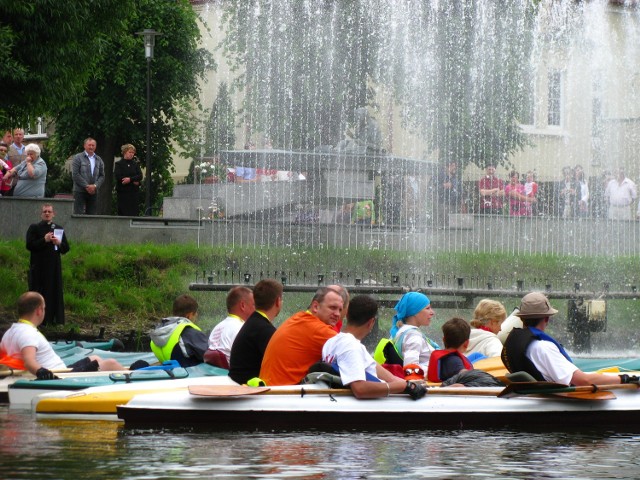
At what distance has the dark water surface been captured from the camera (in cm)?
1108

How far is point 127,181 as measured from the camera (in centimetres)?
3055

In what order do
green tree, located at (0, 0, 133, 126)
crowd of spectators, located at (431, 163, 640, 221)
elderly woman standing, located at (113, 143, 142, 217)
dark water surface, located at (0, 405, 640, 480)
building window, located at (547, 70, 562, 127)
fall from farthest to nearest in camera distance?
building window, located at (547, 70, 562, 127) → elderly woman standing, located at (113, 143, 142, 217) → crowd of spectators, located at (431, 163, 640, 221) → green tree, located at (0, 0, 133, 126) → dark water surface, located at (0, 405, 640, 480)

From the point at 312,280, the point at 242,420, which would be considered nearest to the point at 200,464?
the point at 242,420

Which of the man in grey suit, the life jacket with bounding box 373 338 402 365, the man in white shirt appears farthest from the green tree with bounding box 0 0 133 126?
the life jacket with bounding box 373 338 402 365

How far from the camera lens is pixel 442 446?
1263 centimetres

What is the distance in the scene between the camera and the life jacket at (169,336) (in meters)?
16.4

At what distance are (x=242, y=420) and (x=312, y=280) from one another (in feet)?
39.2

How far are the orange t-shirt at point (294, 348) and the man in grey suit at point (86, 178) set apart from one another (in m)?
15.2

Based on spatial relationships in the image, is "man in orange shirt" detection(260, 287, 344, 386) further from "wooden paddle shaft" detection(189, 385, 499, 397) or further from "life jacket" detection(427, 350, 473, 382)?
"life jacket" detection(427, 350, 473, 382)

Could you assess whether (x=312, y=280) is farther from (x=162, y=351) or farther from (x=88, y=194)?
(x=162, y=351)

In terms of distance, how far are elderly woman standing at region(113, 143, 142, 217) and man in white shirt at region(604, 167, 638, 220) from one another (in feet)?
27.9

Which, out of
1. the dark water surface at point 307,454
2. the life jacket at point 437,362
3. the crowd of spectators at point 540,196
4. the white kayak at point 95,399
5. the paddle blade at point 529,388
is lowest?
the dark water surface at point 307,454

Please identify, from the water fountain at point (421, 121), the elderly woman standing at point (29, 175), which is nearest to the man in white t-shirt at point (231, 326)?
the water fountain at point (421, 121)

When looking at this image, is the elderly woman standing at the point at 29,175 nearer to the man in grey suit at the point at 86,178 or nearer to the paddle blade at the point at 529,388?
the man in grey suit at the point at 86,178
